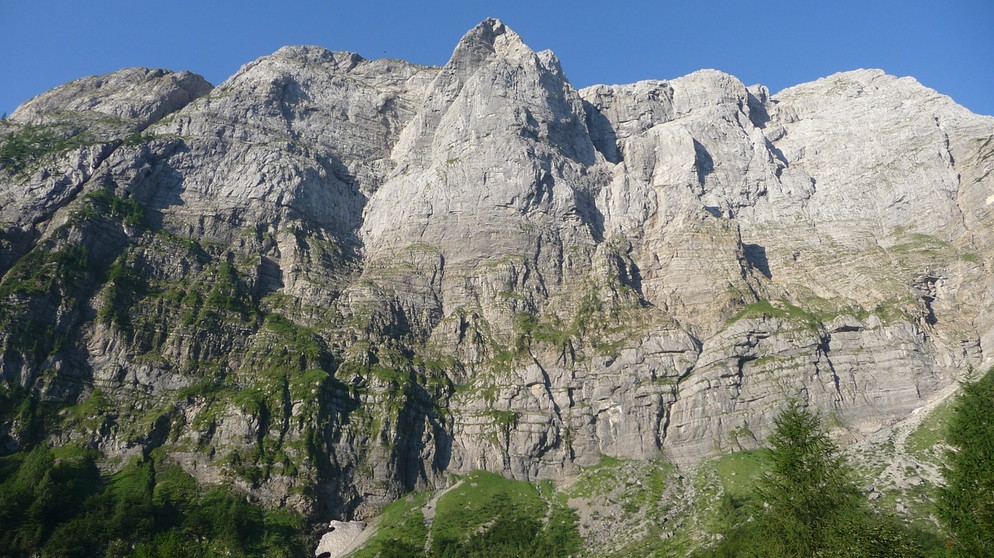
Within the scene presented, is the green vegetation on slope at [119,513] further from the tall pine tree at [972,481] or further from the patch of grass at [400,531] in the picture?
the tall pine tree at [972,481]

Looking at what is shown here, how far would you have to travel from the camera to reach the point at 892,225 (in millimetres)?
179500

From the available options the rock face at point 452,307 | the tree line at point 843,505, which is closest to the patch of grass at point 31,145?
the rock face at point 452,307

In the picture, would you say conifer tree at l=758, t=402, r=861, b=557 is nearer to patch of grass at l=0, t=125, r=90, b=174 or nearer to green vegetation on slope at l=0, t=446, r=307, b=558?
green vegetation on slope at l=0, t=446, r=307, b=558

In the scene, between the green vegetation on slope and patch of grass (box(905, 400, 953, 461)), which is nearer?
the green vegetation on slope

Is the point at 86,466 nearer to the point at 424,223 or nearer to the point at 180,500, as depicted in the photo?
the point at 180,500

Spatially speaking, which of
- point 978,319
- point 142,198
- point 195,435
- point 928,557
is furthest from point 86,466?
point 978,319

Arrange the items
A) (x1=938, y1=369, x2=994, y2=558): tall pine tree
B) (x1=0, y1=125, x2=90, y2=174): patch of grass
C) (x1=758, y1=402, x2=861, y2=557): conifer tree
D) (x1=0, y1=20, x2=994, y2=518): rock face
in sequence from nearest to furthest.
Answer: (x1=938, y1=369, x2=994, y2=558): tall pine tree
(x1=758, y1=402, x2=861, y2=557): conifer tree
(x1=0, y1=20, x2=994, y2=518): rock face
(x1=0, y1=125, x2=90, y2=174): patch of grass

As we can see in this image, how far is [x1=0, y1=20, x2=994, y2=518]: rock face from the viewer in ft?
461

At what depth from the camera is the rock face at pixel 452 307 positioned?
461ft

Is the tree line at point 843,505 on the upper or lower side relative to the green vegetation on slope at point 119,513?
upper

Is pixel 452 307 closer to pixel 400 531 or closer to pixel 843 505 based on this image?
pixel 400 531

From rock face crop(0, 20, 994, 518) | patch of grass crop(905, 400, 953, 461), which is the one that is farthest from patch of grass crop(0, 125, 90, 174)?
patch of grass crop(905, 400, 953, 461)

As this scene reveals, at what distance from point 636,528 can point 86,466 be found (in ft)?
357

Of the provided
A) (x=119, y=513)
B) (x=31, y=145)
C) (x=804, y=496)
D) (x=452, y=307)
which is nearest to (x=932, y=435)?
(x=804, y=496)
